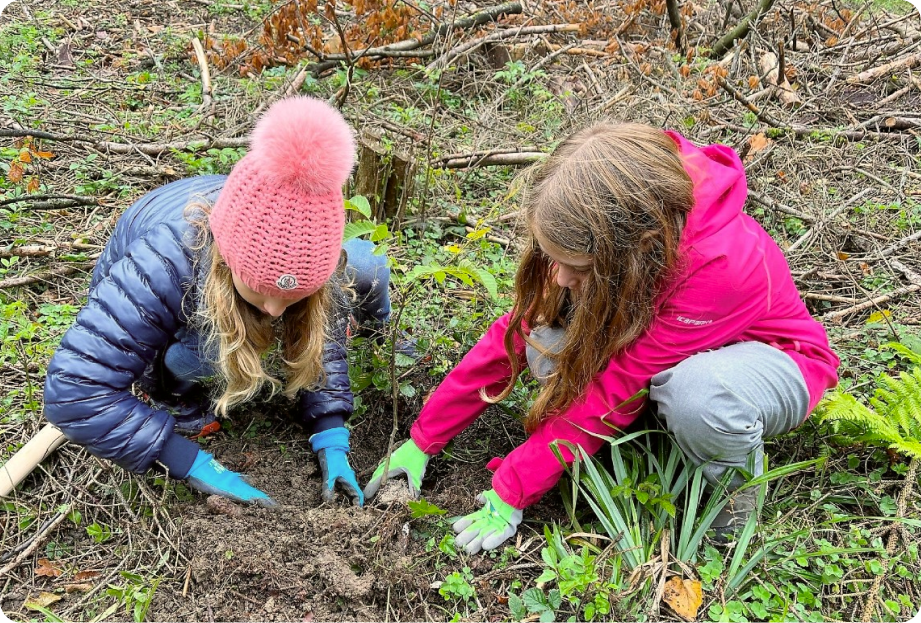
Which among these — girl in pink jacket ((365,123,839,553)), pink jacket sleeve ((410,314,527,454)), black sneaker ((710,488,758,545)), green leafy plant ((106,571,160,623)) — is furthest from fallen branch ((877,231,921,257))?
green leafy plant ((106,571,160,623))

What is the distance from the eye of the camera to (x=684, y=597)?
73.4 inches

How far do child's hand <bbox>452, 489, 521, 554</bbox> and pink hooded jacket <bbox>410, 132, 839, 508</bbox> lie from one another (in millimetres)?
37

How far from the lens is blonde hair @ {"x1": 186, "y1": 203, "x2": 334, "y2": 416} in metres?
1.90

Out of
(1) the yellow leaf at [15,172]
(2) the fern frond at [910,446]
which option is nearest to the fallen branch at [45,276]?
(1) the yellow leaf at [15,172]

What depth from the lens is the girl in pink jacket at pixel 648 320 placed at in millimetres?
→ 1703

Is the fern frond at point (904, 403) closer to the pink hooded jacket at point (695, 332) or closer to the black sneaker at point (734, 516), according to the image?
the pink hooded jacket at point (695, 332)

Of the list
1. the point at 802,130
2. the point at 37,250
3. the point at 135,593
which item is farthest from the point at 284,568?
the point at 802,130

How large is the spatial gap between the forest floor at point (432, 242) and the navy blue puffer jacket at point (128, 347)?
0.88ft

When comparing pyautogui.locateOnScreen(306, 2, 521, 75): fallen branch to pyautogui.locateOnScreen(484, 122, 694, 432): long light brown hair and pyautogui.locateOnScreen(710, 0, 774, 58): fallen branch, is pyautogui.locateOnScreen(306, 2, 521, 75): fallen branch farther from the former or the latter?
pyautogui.locateOnScreen(484, 122, 694, 432): long light brown hair

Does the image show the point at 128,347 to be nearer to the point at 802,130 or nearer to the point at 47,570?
the point at 47,570

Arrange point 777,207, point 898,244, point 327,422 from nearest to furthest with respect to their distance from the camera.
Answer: point 327,422, point 898,244, point 777,207

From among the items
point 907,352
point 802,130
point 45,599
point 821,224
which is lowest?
point 45,599

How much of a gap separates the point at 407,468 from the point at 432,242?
1.31m

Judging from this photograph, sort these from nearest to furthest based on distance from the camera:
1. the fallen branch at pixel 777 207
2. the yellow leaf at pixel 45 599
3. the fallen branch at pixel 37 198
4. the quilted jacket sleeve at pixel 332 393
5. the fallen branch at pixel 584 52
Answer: the yellow leaf at pixel 45 599 → the quilted jacket sleeve at pixel 332 393 → the fallen branch at pixel 37 198 → the fallen branch at pixel 777 207 → the fallen branch at pixel 584 52
